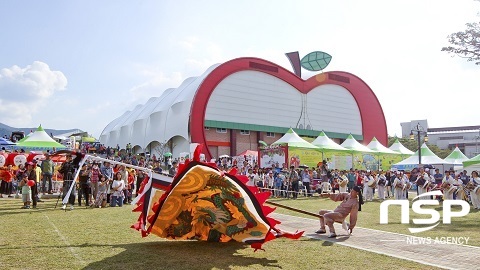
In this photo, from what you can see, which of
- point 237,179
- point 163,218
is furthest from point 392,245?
point 163,218

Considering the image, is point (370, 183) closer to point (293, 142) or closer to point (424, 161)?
point (293, 142)

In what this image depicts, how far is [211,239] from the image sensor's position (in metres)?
7.78

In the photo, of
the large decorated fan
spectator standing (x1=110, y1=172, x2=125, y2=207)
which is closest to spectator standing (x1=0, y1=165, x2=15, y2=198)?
spectator standing (x1=110, y1=172, x2=125, y2=207)

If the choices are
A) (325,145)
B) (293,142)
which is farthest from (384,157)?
(293,142)

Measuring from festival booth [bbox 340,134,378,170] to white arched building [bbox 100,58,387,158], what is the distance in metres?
10.2

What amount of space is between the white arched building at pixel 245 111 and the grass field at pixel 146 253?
2825 centimetres

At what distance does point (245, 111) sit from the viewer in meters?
40.7

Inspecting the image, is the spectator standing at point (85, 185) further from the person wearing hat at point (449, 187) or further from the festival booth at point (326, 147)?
the festival booth at point (326, 147)

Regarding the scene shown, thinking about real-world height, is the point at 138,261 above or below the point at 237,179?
below

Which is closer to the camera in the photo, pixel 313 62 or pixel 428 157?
pixel 428 157

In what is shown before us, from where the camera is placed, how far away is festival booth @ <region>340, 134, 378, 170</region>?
3253 cm

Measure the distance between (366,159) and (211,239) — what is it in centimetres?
2864

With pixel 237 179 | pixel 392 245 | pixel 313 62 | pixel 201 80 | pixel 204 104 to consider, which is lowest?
pixel 392 245

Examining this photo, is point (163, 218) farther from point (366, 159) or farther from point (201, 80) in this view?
point (201, 80)
